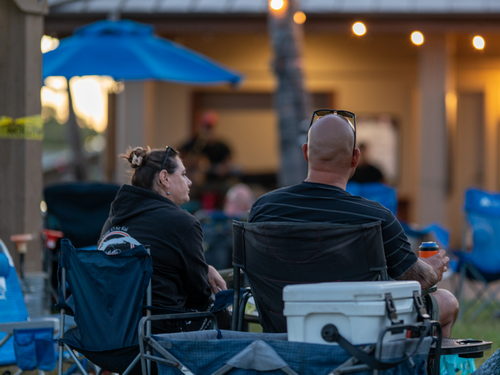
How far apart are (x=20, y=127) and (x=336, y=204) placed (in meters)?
3.18

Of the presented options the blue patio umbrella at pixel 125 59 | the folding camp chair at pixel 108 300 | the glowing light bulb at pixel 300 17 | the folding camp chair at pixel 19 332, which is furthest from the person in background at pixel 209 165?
the folding camp chair at pixel 108 300

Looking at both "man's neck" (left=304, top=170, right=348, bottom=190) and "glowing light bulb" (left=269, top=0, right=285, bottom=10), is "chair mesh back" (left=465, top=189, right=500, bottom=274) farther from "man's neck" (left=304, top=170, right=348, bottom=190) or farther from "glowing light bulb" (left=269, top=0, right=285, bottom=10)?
"man's neck" (left=304, top=170, right=348, bottom=190)

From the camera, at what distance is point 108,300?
14.6 feet

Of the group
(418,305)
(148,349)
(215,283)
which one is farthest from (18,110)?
(418,305)

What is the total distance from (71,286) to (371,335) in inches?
55.6

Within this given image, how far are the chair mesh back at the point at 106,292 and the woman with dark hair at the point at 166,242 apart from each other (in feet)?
0.95

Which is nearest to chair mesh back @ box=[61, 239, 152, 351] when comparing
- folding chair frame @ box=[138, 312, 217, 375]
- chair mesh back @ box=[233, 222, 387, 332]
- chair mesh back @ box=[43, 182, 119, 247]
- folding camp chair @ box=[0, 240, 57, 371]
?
folding chair frame @ box=[138, 312, 217, 375]

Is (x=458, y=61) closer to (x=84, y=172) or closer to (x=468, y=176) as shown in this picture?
(x=468, y=176)

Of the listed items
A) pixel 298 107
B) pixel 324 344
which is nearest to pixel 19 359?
pixel 324 344

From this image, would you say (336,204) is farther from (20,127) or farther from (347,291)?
(20,127)

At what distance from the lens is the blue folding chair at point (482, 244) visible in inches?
356

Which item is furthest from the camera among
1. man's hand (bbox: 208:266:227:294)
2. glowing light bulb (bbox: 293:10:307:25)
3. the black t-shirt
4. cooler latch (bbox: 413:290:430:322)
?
glowing light bulb (bbox: 293:10:307:25)

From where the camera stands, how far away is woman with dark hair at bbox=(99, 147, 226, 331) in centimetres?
477

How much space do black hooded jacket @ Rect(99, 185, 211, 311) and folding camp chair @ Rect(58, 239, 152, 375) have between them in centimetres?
31
